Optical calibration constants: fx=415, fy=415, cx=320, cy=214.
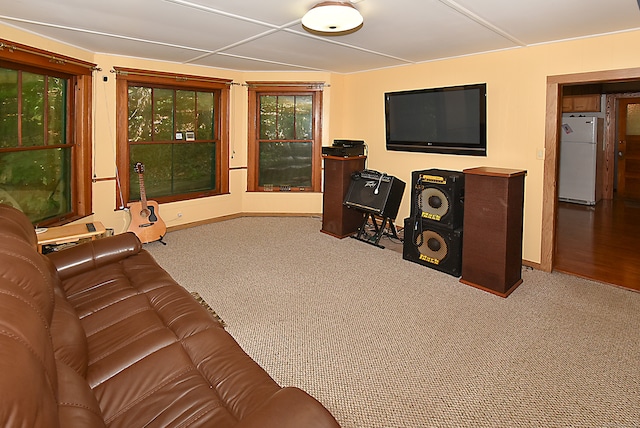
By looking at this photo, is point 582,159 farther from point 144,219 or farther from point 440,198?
point 144,219

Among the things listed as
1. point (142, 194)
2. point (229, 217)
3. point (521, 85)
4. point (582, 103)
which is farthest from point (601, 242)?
point (142, 194)

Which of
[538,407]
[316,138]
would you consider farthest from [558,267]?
[316,138]

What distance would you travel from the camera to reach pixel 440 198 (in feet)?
13.2

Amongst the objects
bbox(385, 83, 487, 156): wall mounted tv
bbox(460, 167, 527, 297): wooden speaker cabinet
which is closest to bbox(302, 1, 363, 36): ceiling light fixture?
bbox(460, 167, 527, 297): wooden speaker cabinet

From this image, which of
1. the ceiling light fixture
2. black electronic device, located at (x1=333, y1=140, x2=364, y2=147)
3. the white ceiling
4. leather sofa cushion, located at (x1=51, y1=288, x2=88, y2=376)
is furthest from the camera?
black electronic device, located at (x1=333, y1=140, x2=364, y2=147)

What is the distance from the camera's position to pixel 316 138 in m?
6.19

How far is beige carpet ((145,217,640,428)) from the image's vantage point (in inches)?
Answer: 82.1

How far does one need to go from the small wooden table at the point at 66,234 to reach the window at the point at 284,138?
266 cm

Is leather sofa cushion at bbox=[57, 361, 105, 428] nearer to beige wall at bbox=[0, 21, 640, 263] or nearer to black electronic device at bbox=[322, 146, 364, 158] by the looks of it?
beige wall at bbox=[0, 21, 640, 263]

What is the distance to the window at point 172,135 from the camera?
510cm

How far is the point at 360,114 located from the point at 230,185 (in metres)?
2.17

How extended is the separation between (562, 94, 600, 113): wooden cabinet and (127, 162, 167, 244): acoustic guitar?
7150 millimetres

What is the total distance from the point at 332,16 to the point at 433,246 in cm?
236

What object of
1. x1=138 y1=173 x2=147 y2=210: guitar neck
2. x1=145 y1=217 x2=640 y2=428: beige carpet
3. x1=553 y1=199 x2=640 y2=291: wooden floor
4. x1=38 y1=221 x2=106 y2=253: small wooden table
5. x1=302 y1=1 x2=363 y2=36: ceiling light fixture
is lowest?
x1=145 y1=217 x2=640 y2=428: beige carpet
